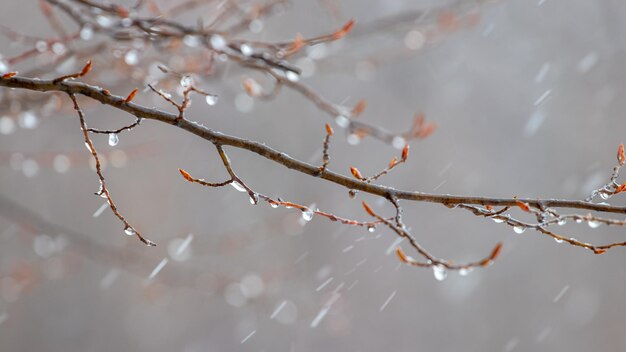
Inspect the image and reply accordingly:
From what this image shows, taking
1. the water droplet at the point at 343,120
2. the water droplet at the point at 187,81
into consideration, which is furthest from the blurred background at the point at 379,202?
the water droplet at the point at 187,81

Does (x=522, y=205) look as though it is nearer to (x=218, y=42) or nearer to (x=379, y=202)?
(x=218, y=42)

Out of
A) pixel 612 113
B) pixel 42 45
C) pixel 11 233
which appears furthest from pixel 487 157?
pixel 42 45

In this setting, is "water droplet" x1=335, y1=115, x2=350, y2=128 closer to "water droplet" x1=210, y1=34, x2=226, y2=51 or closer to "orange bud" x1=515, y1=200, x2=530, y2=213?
A: "water droplet" x1=210, y1=34, x2=226, y2=51

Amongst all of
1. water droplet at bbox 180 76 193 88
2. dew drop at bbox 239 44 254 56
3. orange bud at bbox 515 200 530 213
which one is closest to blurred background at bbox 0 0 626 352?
dew drop at bbox 239 44 254 56

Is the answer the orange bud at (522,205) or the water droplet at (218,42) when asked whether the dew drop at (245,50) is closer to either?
the water droplet at (218,42)

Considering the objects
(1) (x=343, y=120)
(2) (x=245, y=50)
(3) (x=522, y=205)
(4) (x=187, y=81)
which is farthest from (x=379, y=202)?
(3) (x=522, y=205)

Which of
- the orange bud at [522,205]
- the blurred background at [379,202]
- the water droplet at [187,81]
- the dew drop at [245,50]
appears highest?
the blurred background at [379,202]
